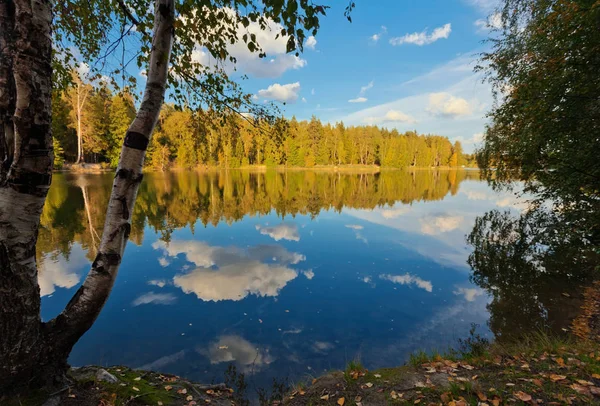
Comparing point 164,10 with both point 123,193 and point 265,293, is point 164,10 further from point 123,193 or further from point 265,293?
point 265,293

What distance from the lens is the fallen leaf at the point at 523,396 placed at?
3.25 meters

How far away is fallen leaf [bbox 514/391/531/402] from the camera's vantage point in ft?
10.7

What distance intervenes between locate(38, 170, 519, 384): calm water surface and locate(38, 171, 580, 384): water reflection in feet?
0.12

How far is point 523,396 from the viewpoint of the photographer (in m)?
3.31

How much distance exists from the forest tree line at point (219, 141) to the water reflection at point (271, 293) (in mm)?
4148

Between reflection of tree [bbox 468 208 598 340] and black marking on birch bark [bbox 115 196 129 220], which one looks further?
reflection of tree [bbox 468 208 598 340]

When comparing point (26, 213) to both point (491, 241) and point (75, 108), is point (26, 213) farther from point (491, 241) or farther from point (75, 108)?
point (75, 108)

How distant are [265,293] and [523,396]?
644cm

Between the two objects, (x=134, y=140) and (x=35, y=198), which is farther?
(x=134, y=140)

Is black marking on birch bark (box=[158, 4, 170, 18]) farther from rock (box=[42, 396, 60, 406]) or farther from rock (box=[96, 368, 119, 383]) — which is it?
rock (box=[96, 368, 119, 383])

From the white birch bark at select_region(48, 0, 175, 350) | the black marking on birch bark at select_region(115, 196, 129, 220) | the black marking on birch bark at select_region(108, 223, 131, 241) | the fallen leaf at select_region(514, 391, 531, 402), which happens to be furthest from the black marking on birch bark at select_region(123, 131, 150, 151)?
the fallen leaf at select_region(514, 391, 531, 402)

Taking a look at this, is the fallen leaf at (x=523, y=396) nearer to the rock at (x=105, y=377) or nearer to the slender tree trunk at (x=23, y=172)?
the rock at (x=105, y=377)

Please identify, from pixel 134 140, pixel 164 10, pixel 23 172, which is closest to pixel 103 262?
pixel 23 172

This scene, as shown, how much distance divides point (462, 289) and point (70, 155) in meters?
65.0
